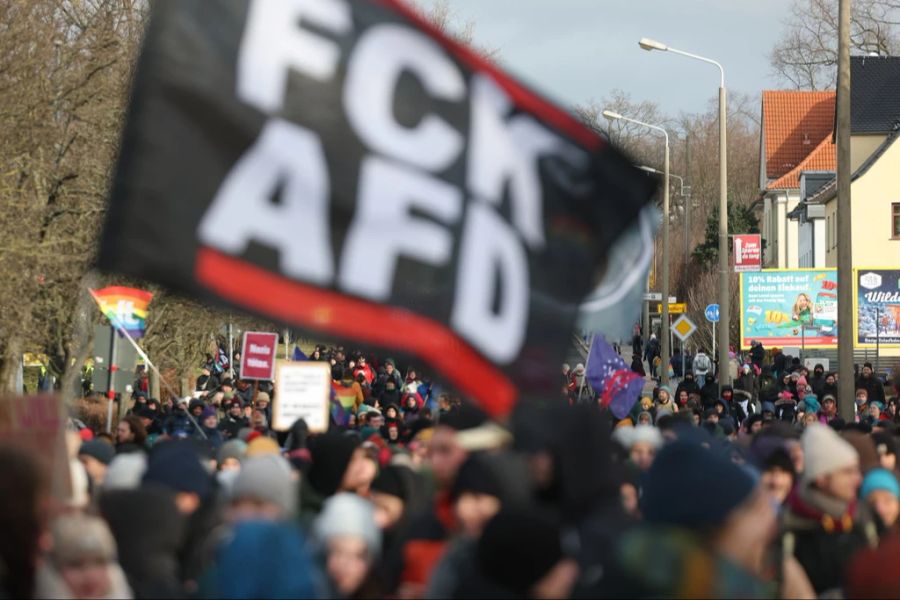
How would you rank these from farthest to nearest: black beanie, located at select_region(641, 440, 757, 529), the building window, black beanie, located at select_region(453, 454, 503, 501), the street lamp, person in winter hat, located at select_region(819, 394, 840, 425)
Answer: the building window → the street lamp → person in winter hat, located at select_region(819, 394, 840, 425) → black beanie, located at select_region(453, 454, 503, 501) → black beanie, located at select_region(641, 440, 757, 529)

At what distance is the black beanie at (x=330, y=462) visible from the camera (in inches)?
303

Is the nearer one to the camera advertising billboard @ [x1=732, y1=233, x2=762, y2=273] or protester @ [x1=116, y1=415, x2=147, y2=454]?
protester @ [x1=116, y1=415, x2=147, y2=454]

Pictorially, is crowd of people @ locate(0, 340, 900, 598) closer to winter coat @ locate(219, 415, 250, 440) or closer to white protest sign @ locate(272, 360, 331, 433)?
winter coat @ locate(219, 415, 250, 440)

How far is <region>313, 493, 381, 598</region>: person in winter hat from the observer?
5652 mm

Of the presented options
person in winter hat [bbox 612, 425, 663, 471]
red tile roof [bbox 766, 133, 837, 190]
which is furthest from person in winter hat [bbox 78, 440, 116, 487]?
red tile roof [bbox 766, 133, 837, 190]

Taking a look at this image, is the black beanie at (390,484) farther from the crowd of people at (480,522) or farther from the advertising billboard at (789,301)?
the advertising billboard at (789,301)

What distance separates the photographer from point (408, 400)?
85.4 ft

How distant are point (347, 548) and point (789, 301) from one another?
48.7 meters

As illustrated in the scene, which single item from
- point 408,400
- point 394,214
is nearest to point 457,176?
point 394,214

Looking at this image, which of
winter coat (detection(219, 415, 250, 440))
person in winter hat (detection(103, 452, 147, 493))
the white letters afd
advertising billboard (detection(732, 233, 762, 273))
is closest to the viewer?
the white letters afd

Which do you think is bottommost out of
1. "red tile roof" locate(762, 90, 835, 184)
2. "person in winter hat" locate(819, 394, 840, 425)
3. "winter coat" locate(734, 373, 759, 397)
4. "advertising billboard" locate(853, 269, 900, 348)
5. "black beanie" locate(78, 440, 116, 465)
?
"black beanie" locate(78, 440, 116, 465)

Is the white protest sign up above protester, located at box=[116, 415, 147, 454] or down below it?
above

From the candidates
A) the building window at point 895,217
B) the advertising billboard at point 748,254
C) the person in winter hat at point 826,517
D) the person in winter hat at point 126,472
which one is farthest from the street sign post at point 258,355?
the building window at point 895,217

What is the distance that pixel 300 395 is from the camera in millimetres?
18391
